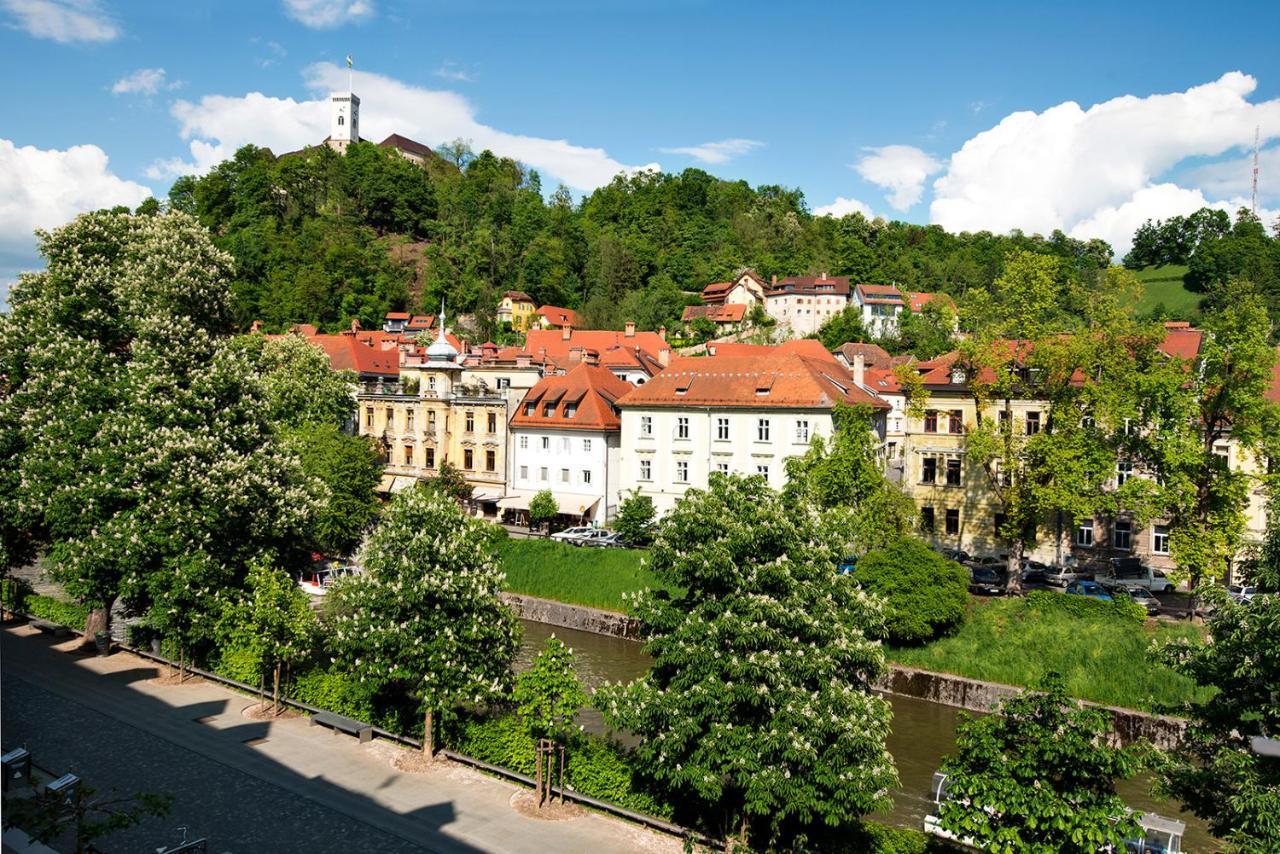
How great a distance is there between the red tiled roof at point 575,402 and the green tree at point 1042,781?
3744 centimetres

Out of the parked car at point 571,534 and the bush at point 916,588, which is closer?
the bush at point 916,588

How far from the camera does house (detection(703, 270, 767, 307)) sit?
123812 mm

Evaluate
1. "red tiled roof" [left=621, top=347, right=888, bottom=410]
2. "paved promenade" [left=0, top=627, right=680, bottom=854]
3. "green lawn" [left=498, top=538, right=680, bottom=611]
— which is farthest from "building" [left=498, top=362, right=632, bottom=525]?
"paved promenade" [left=0, top=627, right=680, bottom=854]

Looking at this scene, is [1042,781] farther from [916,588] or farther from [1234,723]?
[916,588]

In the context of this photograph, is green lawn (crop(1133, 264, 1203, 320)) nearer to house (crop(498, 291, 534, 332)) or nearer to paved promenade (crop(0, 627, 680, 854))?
house (crop(498, 291, 534, 332))

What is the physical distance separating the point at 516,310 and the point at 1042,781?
367ft

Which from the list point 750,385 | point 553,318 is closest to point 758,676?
point 750,385

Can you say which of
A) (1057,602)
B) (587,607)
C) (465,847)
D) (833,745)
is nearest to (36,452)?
(465,847)

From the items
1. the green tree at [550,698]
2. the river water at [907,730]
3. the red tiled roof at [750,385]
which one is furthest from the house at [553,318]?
the green tree at [550,698]

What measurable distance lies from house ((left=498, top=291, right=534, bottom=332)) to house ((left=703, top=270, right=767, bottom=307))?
981 inches

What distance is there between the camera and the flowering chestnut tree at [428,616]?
1975cm

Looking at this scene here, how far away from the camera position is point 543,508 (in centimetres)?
5062

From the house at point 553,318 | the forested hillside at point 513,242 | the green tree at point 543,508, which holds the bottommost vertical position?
the green tree at point 543,508

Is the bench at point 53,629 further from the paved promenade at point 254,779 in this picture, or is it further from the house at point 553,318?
the house at point 553,318
